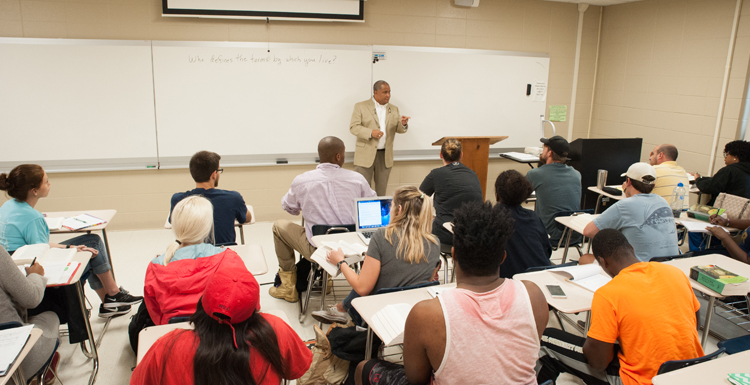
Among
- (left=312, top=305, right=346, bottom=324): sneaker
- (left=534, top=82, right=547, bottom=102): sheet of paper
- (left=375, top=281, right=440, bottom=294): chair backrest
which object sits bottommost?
(left=312, top=305, right=346, bottom=324): sneaker

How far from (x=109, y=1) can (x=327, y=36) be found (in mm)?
2206

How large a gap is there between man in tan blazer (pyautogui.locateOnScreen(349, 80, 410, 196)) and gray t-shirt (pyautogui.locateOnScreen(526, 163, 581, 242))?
1.83 meters

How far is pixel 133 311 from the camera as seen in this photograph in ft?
11.5

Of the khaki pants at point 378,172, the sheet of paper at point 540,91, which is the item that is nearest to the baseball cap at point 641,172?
the khaki pants at point 378,172

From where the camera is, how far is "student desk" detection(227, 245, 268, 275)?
2662mm

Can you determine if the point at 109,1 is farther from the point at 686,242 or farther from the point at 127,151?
the point at 686,242

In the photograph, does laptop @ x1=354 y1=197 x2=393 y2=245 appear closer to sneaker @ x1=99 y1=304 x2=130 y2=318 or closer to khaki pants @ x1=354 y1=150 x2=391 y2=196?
sneaker @ x1=99 y1=304 x2=130 y2=318

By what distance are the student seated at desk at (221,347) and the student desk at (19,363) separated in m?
0.59

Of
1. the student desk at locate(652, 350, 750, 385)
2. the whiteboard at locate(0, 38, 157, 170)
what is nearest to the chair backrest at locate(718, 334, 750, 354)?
the student desk at locate(652, 350, 750, 385)

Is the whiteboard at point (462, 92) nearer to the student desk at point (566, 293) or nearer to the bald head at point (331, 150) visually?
the bald head at point (331, 150)

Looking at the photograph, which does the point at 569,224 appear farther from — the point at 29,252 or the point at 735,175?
the point at 29,252

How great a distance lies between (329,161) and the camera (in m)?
3.51

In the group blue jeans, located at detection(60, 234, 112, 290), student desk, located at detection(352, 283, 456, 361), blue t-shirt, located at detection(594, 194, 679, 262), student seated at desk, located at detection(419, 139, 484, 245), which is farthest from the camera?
student seated at desk, located at detection(419, 139, 484, 245)

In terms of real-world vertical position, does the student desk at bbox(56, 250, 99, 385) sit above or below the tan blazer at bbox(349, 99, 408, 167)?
below
